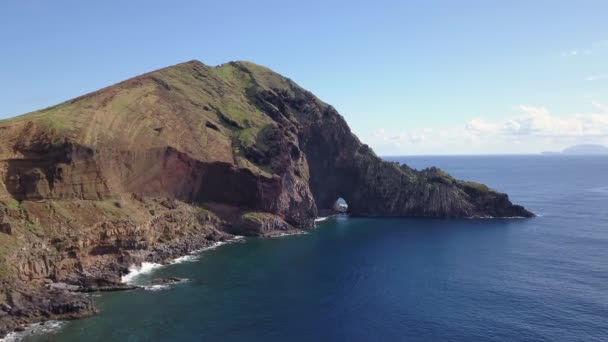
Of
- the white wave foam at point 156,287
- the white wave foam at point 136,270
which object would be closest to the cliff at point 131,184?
the white wave foam at point 136,270

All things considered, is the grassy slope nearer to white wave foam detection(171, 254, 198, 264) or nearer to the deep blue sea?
white wave foam detection(171, 254, 198, 264)

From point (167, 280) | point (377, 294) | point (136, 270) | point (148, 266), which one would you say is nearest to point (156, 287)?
point (167, 280)

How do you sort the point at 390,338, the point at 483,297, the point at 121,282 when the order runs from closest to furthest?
the point at 390,338
the point at 483,297
the point at 121,282

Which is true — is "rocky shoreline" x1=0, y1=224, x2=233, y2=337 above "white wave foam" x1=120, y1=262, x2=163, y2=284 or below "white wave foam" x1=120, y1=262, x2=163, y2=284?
below

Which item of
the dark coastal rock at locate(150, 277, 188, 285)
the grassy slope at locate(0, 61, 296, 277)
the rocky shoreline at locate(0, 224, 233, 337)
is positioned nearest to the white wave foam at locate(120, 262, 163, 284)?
the rocky shoreline at locate(0, 224, 233, 337)

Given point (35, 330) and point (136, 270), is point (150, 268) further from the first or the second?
point (35, 330)

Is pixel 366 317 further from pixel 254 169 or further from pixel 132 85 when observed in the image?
pixel 132 85

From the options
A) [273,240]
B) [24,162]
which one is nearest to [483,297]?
[273,240]
